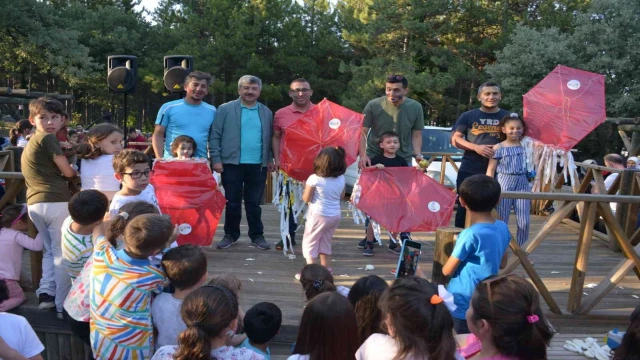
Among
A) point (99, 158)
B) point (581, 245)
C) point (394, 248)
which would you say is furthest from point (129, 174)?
point (581, 245)

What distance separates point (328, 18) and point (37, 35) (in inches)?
476

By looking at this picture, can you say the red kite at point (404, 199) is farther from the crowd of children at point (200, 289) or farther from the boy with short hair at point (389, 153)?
the crowd of children at point (200, 289)

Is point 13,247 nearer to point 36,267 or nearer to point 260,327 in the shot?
point 36,267

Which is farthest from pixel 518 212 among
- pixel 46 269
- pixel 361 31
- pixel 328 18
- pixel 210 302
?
pixel 328 18

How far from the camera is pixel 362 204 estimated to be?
433 centimetres

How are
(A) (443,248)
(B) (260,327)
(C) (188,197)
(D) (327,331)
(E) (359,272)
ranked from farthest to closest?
1. (E) (359,272)
2. (C) (188,197)
3. (A) (443,248)
4. (B) (260,327)
5. (D) (327,331)

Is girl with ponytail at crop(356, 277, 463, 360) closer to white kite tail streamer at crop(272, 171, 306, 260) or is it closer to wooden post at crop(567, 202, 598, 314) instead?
wooden post at crop(567, 202, 598, 314)

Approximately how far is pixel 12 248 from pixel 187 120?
5.31 ft

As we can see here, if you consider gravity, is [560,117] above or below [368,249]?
above

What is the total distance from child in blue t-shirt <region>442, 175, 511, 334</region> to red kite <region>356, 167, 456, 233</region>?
4.29 ft

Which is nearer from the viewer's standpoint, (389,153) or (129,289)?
(129,289)

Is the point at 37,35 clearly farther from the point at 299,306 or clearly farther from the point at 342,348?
the point at 342,348

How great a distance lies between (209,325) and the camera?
6.95 feet

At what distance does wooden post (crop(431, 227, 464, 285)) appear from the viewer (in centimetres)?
332
